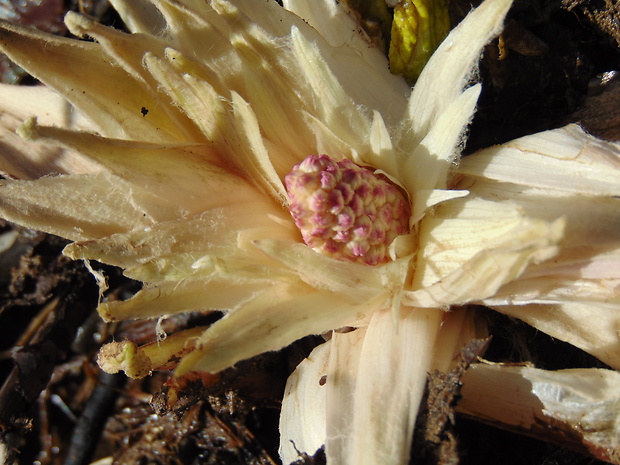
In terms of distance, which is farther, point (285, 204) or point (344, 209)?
point (285, 204)

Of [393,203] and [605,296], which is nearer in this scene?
[605,296]

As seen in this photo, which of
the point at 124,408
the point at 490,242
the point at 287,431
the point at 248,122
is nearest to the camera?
the point at 490,242

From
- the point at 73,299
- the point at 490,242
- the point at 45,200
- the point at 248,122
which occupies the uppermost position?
the point at 490,242

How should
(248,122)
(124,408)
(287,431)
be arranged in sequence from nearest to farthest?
(248,122) → (287,431) → (124,408)

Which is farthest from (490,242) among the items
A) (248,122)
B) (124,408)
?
(124,408)

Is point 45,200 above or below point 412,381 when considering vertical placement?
below

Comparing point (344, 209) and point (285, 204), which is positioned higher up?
point (344, 209)

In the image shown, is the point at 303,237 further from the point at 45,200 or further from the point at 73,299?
the point at 73,299

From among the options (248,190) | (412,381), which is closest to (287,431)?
(412,381)
